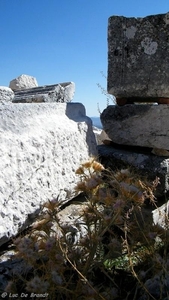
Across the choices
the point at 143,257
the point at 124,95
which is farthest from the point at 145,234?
the point at 124,95

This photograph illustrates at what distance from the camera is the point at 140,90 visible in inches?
105

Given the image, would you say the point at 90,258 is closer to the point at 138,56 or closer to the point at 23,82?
the point at 138,56

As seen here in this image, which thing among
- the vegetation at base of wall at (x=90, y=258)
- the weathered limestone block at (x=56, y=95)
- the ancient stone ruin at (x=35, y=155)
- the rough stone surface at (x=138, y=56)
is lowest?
the vegetation at base of wall at (x=90, y=258)

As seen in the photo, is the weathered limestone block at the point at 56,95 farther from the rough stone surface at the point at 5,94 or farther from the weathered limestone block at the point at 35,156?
the weathered limestone block at the point at 35,156

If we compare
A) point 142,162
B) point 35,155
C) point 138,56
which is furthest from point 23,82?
point 35,155

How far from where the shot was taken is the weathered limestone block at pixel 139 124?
2641 millimetres

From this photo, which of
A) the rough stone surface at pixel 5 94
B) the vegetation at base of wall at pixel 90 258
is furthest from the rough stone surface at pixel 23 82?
the vegetation at base of wall at pixel 90 258

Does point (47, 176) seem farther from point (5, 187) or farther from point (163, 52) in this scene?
point (163, 52)

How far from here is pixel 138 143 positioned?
108 inches

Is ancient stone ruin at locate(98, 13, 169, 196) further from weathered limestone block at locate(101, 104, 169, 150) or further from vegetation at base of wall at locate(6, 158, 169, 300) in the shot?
vegetation at base of wall at locate(6, 158, 169, 300)

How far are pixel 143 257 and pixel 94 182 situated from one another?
59 cm

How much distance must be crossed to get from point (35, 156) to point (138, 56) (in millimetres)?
1371

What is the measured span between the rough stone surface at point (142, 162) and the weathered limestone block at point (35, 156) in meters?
0.28

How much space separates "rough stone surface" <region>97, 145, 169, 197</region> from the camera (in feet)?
8.52
